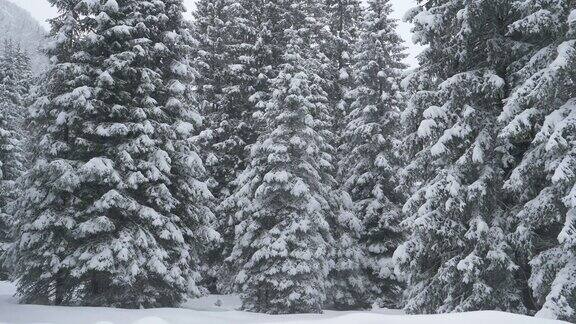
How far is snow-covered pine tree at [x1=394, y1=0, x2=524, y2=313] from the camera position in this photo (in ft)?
43.7

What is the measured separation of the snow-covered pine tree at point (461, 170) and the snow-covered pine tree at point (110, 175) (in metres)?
8.08

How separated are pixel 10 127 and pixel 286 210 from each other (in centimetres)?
2241

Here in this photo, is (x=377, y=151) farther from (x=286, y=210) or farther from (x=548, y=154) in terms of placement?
(x=548, y=154)

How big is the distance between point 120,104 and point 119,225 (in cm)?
429

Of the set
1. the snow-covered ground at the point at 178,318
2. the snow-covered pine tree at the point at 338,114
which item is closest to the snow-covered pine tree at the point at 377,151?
the snow-covered pine tree at the point at 338,114

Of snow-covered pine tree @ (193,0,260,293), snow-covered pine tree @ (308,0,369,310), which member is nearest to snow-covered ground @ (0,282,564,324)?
snow-covered pine tree @ (308,0,369,310)

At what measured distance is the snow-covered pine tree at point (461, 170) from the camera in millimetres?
13328

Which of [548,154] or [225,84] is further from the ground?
[225,84]

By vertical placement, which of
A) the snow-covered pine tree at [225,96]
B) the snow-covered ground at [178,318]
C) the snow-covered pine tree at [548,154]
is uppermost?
the snow-covered pine tree at [225,96]

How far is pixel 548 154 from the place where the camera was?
12062mm

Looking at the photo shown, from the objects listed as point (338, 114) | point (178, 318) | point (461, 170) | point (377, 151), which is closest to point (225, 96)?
point (338, 114)

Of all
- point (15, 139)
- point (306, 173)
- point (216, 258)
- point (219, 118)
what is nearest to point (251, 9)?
point (219, 118)

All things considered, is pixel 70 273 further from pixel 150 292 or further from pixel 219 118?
pixel 219 118

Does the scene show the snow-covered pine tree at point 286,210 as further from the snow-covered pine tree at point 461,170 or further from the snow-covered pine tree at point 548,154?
the snow-covered pine tree at point 548,154
